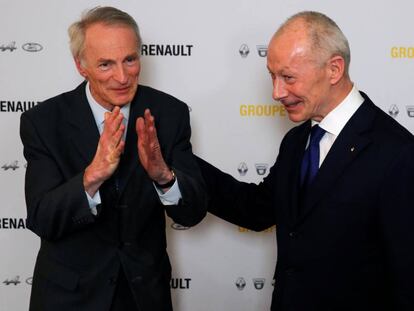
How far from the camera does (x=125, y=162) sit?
1.73 metres

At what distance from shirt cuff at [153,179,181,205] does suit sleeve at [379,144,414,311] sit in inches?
21.0

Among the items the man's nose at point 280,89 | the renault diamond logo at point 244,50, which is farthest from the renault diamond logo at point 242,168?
the man's nose at point 280,89

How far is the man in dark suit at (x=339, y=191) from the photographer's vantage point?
159 centimetres

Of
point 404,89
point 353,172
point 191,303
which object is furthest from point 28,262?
point 404,89

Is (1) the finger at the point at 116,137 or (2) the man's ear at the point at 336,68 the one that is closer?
(1) the finger at the point at 116,137

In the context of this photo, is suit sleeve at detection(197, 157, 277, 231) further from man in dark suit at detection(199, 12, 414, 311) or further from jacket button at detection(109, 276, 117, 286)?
jacket button at detection(109, 276, 117, 286)

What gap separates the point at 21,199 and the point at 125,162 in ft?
3.06

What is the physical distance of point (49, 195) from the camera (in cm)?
160

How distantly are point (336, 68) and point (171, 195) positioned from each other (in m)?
0.57

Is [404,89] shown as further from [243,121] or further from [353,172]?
[353,172]

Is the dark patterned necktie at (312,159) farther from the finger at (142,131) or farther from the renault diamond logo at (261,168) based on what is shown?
the renault diamond logo at (261,168)

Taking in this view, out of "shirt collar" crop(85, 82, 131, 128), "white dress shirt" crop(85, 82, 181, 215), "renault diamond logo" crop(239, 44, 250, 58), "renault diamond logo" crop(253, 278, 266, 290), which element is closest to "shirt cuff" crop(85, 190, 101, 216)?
"white dress shirt" crop(85, 82, 181, 215)

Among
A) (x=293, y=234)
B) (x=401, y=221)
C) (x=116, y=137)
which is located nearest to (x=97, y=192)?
(x=116, y=137)

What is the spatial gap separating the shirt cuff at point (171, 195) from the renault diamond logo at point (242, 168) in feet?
2.78
